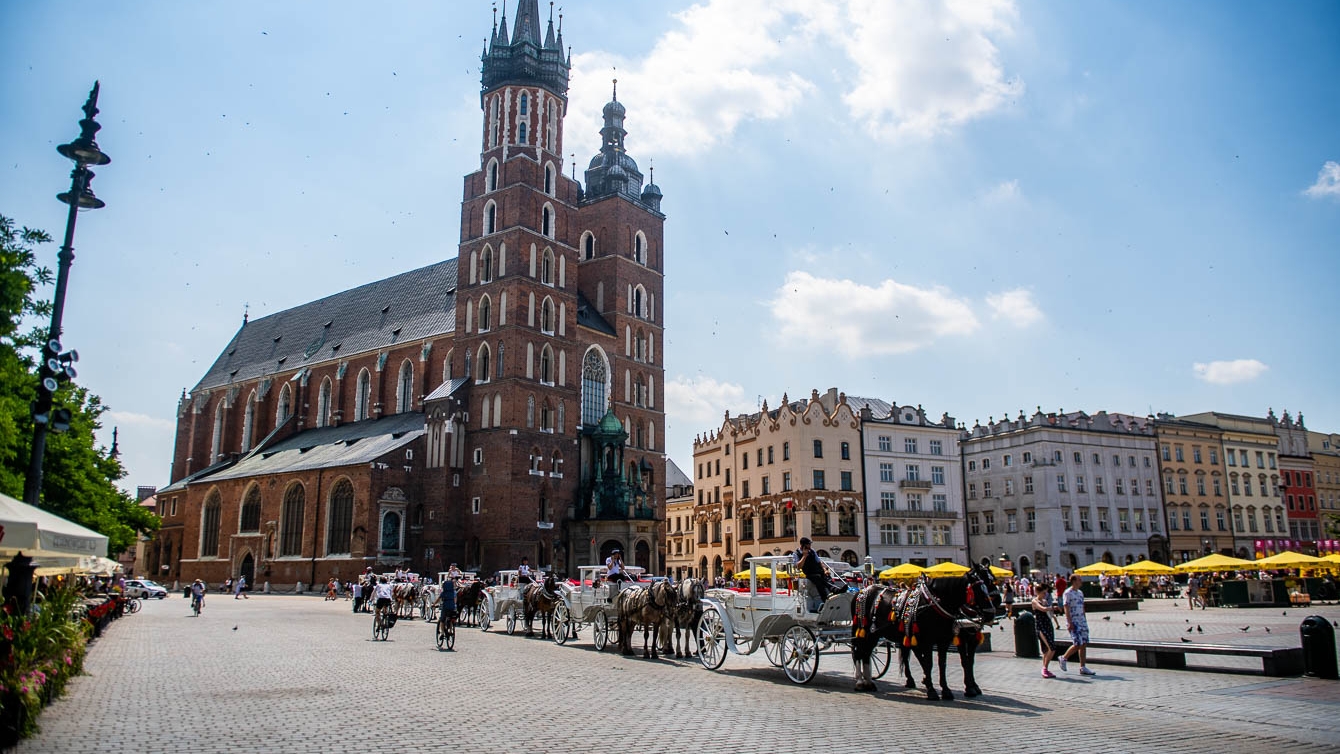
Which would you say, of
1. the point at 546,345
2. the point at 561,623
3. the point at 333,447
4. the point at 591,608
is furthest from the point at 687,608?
the point at 333,447

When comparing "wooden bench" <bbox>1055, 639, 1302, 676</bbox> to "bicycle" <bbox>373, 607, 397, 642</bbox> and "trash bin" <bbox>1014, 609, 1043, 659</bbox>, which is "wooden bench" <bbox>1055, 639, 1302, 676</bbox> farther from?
"bicycle" <bbox>373, 607, 397, 642</bbox>

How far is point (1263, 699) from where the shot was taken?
1172 centimetres

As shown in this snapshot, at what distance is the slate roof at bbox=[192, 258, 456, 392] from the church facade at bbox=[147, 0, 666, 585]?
27cm

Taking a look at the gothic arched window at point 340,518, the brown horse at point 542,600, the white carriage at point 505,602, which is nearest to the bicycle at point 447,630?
the brown horse at point 542,600

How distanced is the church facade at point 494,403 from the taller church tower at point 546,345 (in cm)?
11

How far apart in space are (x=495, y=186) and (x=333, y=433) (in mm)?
20564

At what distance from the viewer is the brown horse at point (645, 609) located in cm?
1795

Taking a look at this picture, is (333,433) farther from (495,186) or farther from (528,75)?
(528,75)

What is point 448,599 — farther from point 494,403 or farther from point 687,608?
point 494,403

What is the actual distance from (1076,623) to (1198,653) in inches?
76.3

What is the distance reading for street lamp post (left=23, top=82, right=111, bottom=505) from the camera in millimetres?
13477

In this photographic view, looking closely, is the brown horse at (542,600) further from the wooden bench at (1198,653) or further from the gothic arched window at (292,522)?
the gothic arched window at (292,522)

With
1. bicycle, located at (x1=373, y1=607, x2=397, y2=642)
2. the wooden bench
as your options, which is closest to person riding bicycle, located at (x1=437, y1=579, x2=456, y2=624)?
bicycle, located at (x1=373, y1=607, x2=397, y2=642)

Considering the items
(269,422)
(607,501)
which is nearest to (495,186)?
(607,501)
